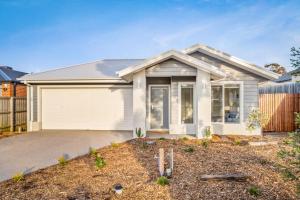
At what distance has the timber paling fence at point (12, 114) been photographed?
41.6 feet

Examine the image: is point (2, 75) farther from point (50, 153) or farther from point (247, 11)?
point (247, 11)

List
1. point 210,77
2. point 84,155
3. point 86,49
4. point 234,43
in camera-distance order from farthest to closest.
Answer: point 86,49, point 234,43, point 210,77, point 84,155

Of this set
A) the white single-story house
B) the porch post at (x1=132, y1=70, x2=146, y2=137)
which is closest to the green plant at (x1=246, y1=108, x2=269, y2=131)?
the white single-story house

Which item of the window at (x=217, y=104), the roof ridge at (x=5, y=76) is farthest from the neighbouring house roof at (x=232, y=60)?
the roof ridge at (x=5, y=76)

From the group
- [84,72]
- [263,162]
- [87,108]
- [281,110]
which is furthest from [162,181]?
[281,110]

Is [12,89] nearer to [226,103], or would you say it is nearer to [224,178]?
[226,103]

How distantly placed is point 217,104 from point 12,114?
11.0m

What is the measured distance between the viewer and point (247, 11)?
43.2ft

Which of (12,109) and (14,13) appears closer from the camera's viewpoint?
(12,109)

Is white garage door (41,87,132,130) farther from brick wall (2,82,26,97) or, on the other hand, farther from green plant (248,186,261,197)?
green plant (248,186,261,197)

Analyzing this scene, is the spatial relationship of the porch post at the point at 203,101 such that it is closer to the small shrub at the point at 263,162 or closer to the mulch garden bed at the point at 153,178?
the mulch garden bed at the point at 153,178

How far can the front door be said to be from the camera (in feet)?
42.1

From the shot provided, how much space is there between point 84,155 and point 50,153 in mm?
1341

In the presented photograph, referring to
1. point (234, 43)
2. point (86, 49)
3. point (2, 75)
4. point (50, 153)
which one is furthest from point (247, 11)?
point (2, 75)
